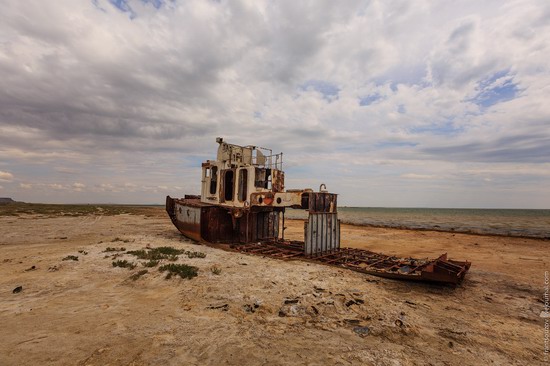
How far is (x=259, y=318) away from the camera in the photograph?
5.79m

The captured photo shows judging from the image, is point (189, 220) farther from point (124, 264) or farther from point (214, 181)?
point (124, 264)

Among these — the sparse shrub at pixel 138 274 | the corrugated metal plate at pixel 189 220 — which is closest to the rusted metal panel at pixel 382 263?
the corrugated metal plate at pixel 189 220

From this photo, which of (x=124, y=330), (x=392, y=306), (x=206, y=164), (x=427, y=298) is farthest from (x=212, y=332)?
(x=206, y=164)

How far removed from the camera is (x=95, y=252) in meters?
11.8

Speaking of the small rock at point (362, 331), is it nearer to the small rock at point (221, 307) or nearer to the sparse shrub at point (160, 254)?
the small rock at point (221, 307)

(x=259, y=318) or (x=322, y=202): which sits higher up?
(x=322, y=202)

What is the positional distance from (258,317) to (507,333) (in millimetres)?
4935

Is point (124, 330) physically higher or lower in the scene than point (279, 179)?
lower

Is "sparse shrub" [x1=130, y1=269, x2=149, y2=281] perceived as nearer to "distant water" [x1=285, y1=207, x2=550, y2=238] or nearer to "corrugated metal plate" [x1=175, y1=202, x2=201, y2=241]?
"corrugated metal plate" [x1=175, y1=202, x2=201, y2=241]

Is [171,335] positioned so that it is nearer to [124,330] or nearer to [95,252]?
[124,330]

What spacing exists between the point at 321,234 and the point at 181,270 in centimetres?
617

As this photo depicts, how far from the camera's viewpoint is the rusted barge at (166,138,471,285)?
11703 mm

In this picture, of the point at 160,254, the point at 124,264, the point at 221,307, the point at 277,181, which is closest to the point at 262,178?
the point at 277,181

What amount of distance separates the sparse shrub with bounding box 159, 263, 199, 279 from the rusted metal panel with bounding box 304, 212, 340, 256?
4807mm
